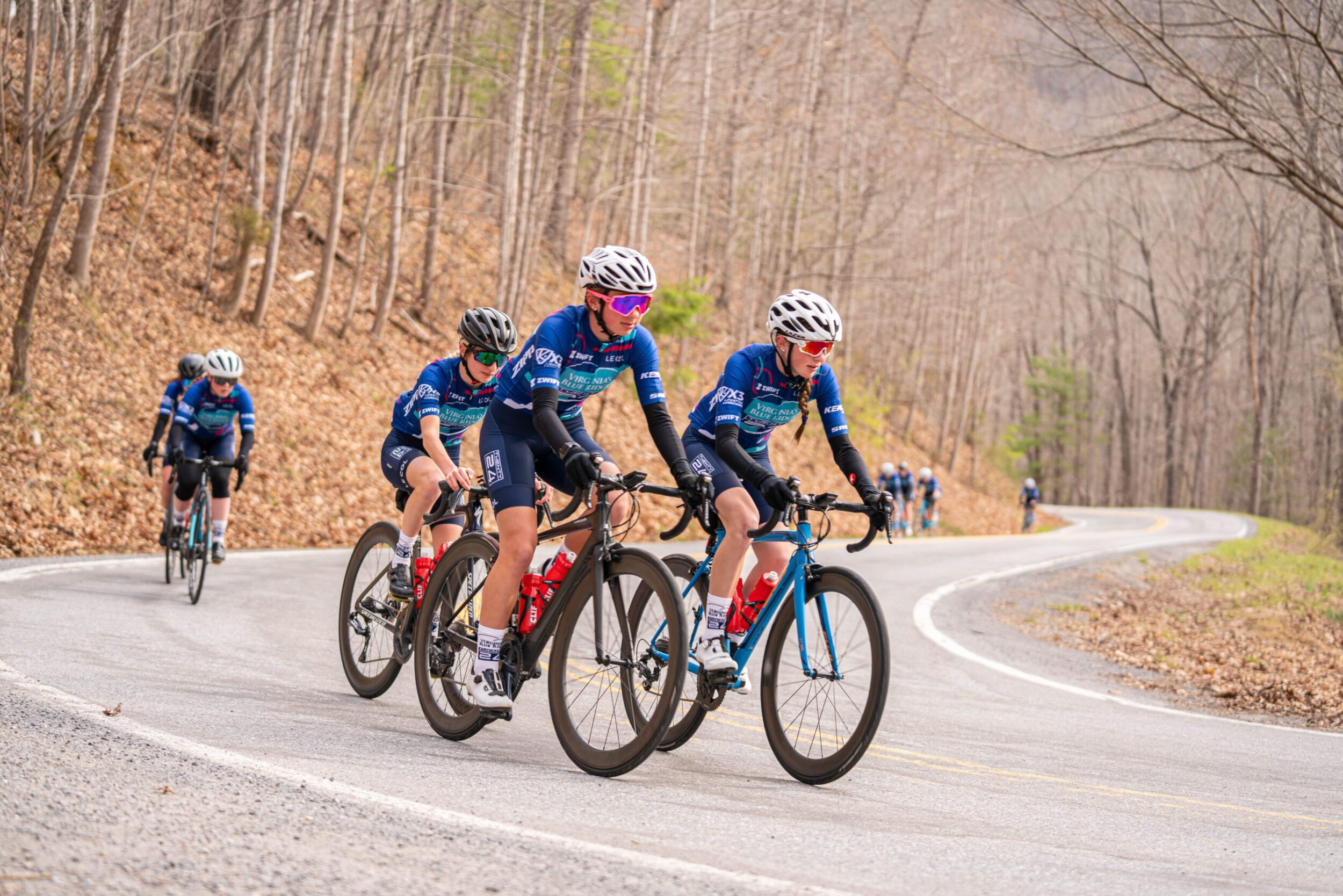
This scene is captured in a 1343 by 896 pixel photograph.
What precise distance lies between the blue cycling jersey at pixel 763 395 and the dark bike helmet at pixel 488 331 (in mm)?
1314

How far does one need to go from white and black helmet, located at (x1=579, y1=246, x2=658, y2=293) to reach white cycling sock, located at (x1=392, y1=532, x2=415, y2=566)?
220 centimetres

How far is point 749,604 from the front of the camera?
5.70m

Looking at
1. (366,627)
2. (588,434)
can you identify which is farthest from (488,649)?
(366,627)

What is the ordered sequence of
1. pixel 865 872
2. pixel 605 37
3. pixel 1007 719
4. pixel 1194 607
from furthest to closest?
pixel 605 37 → pixel 1194 607 → pixel 1007 719 → pixel 865 872

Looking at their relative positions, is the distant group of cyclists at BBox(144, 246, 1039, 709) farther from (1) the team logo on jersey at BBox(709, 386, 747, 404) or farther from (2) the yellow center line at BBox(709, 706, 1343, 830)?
(2) the yellow center line at BBox(709, 706, 1343, 830)

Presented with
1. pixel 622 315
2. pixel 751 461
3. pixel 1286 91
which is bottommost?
pixel 751 461

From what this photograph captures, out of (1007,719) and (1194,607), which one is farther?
(1194,607)

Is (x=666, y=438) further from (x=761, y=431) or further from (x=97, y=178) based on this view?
(x=97, y=178)

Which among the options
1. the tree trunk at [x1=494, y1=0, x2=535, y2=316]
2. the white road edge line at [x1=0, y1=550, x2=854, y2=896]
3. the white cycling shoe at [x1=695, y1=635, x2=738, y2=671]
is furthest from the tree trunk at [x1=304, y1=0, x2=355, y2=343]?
the white cycling shoe at [x1=695, y1=635, x2=738, y2=671]

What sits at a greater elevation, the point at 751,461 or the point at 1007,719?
the point at 751,461

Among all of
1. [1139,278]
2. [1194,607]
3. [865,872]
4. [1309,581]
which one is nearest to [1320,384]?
[1139,278]

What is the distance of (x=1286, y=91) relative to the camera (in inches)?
483

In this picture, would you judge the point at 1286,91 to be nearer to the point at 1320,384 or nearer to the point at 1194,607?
the point at 1194,607

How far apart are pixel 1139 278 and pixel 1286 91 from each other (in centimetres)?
5416
